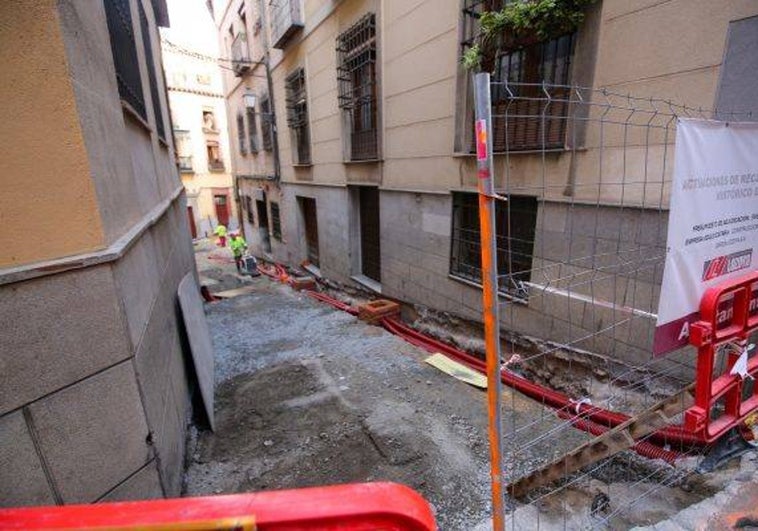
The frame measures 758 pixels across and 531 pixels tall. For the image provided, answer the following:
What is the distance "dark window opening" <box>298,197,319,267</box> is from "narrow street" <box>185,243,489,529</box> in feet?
18.1

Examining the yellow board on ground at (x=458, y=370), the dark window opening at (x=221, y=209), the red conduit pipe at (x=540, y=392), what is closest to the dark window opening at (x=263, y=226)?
the red conduit pipe at (x=540, y=392)

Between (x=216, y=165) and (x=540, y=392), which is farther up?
(x=216, y=165)

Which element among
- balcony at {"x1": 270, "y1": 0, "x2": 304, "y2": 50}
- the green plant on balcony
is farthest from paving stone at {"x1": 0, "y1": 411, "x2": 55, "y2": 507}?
balcony at {"x1": 270, "y1": 0, "x2": 304, "y2": 50}

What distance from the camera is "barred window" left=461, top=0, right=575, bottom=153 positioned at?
13.4 ft

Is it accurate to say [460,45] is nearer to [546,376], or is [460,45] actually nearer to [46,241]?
[546,376]

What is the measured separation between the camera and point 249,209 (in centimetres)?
1812

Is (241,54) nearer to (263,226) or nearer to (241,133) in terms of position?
(241,133)

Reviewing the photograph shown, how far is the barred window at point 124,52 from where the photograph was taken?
2.86m

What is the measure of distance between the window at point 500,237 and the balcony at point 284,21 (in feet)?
23.1

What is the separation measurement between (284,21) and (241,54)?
617 cm

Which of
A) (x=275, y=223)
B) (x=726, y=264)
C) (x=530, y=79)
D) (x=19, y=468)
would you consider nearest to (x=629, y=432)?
(x=726, y=264)

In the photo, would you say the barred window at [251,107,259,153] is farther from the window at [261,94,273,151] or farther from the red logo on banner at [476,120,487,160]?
the red logo on banner at [476,120,487,160]

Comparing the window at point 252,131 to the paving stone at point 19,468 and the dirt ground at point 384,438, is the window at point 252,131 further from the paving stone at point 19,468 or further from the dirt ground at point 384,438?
the paving stone at point 19,468

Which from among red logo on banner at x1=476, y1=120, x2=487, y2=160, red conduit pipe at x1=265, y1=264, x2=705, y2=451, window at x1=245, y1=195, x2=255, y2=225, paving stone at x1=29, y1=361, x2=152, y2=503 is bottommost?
red conduit pipe at x1=265, y1=264, x2=705, y2=451
